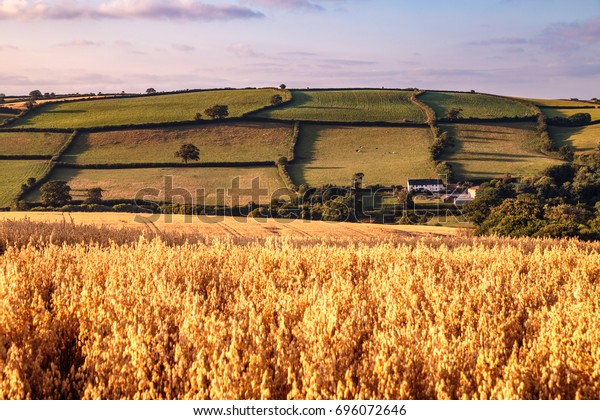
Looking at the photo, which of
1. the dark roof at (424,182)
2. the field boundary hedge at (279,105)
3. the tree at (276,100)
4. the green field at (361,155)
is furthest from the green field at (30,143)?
the dark roof at (424,182)

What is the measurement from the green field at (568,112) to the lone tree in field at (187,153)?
69285mm

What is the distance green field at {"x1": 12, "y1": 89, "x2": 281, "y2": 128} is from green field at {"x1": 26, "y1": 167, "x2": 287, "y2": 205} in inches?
909

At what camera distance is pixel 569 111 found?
12375cm

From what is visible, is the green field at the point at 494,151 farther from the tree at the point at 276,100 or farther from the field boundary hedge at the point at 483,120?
the tree at the point at 276,100

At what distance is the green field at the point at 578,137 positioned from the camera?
9904cm

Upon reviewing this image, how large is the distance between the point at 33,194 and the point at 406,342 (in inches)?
2861

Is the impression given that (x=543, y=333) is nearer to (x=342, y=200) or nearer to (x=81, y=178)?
(x=342, y=200)

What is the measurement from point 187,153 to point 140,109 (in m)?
31.4

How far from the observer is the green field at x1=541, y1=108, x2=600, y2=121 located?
119375 mm

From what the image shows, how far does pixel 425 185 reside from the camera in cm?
8019

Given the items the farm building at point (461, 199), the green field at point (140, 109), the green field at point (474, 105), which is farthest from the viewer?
the green field at point (474, 105)

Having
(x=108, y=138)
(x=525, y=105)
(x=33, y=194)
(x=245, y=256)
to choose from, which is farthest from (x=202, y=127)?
(x=245, y=256)

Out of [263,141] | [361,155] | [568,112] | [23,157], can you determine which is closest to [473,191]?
[361,155]

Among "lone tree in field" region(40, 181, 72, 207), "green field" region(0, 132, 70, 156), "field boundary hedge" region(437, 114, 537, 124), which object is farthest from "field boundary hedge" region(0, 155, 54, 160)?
"field boundary hedge" region(437, 114, 537, 124)
